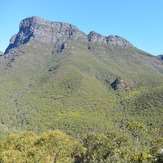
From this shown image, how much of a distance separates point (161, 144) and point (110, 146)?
85.7ft

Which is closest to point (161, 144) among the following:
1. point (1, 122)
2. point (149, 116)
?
point (149, 116)

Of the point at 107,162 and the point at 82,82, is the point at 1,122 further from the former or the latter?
the point at 107,162

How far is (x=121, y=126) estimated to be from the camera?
418 feet

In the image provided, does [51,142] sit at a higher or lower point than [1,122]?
higher

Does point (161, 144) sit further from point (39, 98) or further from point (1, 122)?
point (39, 98)

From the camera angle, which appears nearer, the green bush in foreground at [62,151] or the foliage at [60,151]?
the green bush in foreground at [62,151]

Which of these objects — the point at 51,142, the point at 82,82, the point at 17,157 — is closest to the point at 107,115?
the point at 82,82

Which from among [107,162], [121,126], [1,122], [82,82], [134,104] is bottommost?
[1,122]

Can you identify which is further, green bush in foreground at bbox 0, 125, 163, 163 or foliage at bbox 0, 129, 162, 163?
foliage at bbox 0, 129, 162, 163

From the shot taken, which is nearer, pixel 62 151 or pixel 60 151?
pixel 60 151

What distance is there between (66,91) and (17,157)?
161m

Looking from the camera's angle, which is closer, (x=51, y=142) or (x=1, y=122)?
(x=51, y=142)

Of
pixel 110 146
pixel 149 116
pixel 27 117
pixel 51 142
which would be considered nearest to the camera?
pixel 110 146

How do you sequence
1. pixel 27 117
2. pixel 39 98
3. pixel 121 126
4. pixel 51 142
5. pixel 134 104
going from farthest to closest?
1. pixel 39 98
2. pixel 134 104
3. pixel 27 117
4. pixel 121 126
5. pixel 51 142
